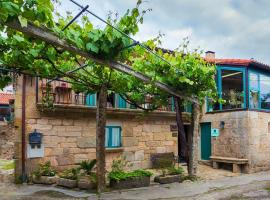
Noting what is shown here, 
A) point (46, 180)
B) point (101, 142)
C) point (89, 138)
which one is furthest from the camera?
point (89, 138)

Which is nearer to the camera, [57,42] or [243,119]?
[57,42]

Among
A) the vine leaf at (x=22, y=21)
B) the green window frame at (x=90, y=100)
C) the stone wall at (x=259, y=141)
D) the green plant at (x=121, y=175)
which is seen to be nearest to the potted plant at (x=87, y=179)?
the green plant at (x=121, y=175)

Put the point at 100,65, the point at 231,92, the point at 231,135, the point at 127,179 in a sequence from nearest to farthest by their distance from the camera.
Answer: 1. the point at 100,65
2. the point at 127,179
3. the point at 231,135
4. the point at 231,92

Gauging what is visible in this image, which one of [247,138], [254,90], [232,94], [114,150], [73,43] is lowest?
[114,150]

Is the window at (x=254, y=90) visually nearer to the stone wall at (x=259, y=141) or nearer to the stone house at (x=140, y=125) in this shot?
the stone house at (x=140, y=125)

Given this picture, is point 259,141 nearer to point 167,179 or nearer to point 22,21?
point 167,179

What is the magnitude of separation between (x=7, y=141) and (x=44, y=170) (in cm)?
734

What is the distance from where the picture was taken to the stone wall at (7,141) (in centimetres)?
1552

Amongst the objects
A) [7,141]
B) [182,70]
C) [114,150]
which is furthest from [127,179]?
[7,141]

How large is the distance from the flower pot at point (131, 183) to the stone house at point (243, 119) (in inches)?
183

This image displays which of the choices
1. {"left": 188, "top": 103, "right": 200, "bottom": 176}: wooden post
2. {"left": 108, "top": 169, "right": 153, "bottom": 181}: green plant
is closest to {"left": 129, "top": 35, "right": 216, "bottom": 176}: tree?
{"left": 188, "top": 103, "right": 200, "bottom": 176}: wooden post

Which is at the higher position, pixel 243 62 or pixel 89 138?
pixel 243 62

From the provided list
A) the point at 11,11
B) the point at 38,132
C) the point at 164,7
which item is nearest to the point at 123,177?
the point at 38,132

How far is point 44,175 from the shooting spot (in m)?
9.33
